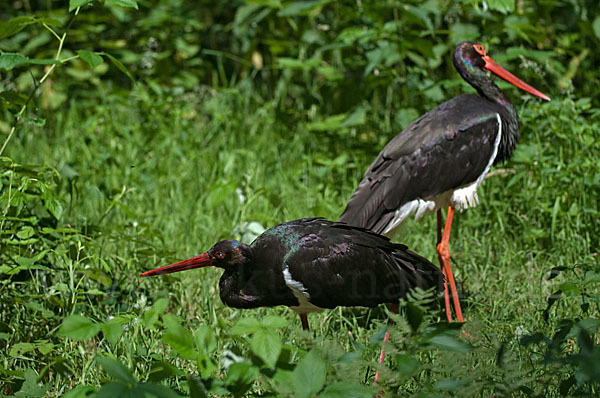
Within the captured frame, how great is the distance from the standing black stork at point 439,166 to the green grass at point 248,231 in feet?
1.06

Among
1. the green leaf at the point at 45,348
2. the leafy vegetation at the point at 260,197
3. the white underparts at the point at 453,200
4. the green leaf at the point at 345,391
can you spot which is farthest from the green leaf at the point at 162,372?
the white underparts at the point at 453,200

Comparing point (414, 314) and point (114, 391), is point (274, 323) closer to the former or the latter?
point (414, 314)

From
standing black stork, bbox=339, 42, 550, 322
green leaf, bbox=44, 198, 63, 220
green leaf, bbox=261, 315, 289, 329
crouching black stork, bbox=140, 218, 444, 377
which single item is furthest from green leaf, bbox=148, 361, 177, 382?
standing black stork, bbox=339, 42, 550, 322

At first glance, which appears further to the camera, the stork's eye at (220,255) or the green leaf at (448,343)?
the stork's eye at (220,255)

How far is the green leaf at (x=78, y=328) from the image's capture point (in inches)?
74.8

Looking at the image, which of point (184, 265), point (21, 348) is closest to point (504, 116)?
point (184, 265)

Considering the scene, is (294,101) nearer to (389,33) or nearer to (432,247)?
(389,33)

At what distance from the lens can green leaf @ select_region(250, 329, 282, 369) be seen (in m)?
Result: 1.80

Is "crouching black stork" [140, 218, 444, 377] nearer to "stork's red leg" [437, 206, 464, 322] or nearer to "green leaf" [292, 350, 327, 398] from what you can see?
"stork's red leg" [437, 206, 464, 322]

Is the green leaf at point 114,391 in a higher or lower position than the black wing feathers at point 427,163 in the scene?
higher

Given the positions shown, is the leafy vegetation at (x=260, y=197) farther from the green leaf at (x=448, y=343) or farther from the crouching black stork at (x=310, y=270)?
the crouching black stork at (x=310, y=270)

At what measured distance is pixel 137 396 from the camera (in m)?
1.63

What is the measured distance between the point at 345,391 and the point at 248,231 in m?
2.13

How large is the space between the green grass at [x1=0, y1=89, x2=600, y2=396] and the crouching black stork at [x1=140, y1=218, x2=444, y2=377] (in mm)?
158
